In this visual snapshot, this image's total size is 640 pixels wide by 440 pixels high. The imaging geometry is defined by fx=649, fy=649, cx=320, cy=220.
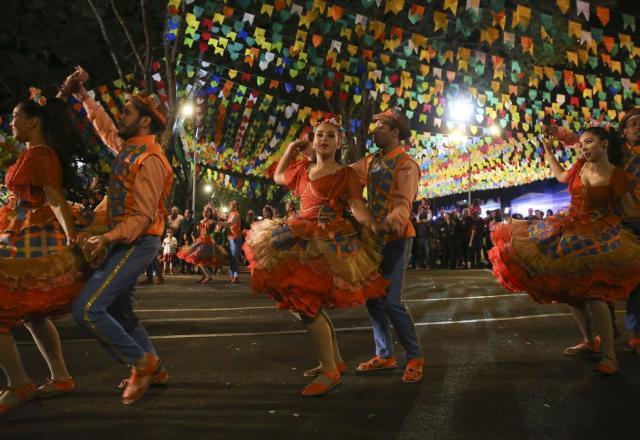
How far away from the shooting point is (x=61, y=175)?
446cm

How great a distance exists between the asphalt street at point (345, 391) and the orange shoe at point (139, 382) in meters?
0.08

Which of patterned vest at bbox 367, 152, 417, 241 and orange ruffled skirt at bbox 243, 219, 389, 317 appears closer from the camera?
orange ruffled skirt at bbox 243, 219, 389, 317

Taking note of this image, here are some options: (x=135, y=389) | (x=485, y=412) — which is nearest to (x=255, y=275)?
Answer: (x=135, y=389)

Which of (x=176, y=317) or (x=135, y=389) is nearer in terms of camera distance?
(x=135, y=389)

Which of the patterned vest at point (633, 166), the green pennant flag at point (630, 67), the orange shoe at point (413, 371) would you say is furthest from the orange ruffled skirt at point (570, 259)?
the green pennant flag at point (630, 67)

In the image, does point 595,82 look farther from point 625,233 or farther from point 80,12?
point 80,12

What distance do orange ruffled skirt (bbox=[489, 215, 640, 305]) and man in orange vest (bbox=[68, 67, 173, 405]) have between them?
3.02 metres

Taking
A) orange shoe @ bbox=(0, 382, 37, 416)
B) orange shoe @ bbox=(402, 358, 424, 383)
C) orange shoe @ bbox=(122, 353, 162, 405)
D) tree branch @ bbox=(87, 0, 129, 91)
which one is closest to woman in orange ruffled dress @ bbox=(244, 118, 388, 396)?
orange shoe @ bbox=(402, 358, 424, 383)

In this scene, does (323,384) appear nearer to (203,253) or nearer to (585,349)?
(585,349)

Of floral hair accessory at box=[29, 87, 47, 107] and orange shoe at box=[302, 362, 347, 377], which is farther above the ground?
floral hair accessory at box=[29, 87, 47, 107]

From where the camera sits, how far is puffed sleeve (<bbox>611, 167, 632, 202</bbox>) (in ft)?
17.9

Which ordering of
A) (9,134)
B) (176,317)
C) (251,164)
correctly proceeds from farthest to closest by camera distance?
(251,164), (9,134), (176,317)

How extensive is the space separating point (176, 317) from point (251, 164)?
1162 inches

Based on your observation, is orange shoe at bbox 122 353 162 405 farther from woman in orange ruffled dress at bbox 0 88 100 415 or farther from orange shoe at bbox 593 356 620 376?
orange shoe at bbox 593 356 620 376
